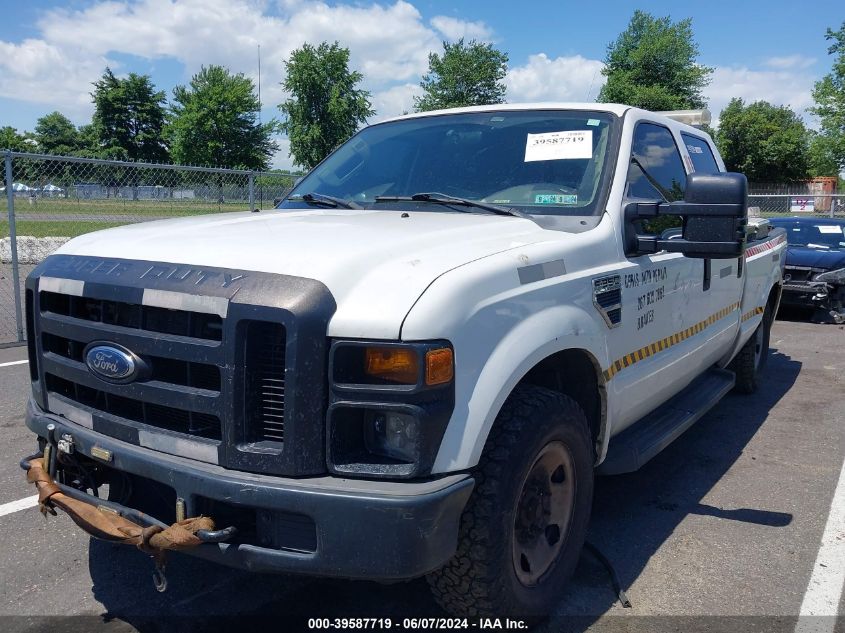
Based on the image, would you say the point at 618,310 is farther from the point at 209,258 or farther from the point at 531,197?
the point at 209,258

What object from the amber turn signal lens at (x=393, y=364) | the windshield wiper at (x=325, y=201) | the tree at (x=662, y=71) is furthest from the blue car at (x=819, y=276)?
the tree at (x=662, y=71)

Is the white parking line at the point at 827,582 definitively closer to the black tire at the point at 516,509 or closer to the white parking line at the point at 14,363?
the black tire at the point at 516,509

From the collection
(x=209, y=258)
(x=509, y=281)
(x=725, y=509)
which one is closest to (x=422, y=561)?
(x=509, y=281)

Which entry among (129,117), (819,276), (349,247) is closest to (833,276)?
(819,276)

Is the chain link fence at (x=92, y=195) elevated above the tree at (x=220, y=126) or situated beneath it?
situated beneath

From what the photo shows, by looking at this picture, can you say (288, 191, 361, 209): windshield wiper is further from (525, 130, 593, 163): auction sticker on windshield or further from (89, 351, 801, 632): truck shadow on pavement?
(89, 351, 801, 632): truck shadow on pavement

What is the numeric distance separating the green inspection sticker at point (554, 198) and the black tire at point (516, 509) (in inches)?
40.8

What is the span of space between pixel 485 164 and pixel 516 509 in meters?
1.80

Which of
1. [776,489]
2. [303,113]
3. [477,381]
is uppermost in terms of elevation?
[303,113]

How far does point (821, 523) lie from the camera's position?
3797 mm

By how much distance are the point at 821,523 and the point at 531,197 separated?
2.31 metres

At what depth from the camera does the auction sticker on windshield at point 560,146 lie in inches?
137

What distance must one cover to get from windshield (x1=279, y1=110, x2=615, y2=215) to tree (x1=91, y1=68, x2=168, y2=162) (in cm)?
6442

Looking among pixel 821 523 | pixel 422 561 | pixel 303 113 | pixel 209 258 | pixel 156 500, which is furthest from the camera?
pixel 303 113
